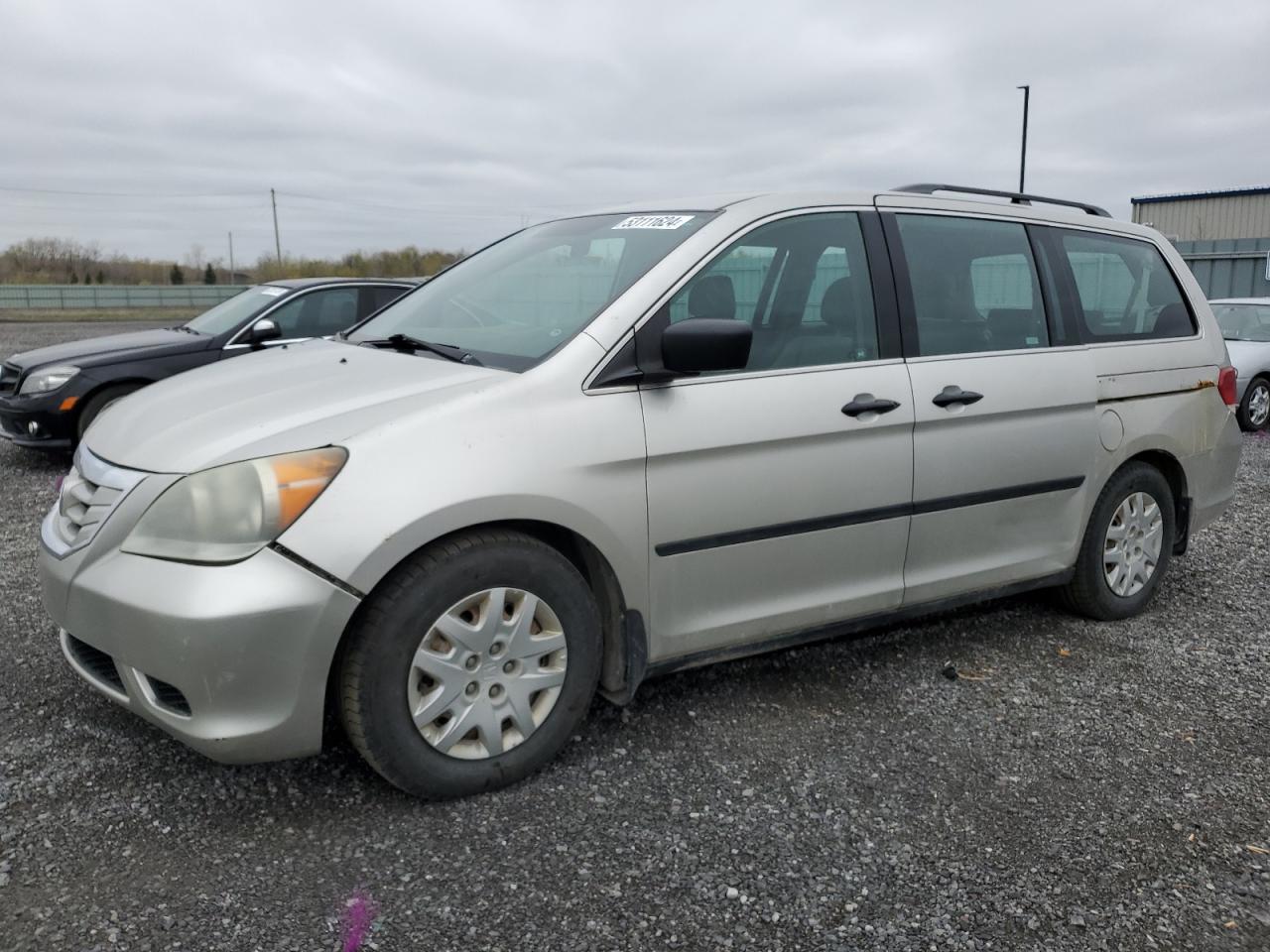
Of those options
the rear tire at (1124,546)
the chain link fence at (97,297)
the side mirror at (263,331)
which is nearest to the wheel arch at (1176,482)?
the rear tire at (1124,546)

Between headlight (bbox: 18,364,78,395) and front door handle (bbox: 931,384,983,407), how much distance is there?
22.2ft

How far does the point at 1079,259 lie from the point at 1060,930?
9.56ft

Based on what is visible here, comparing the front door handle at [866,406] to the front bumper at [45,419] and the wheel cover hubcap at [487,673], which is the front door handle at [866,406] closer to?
the wheel cover hubcap at [487,673]

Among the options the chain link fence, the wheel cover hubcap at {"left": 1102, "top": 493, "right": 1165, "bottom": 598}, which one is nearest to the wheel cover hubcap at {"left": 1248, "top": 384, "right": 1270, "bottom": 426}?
the wheel cover hubcap at {"left": 1102, "top": 493, "right": 1165, "bottom": 598}

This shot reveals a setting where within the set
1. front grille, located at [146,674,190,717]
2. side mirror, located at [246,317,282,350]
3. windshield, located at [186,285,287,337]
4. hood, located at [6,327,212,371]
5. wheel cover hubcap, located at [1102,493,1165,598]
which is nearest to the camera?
front grille, located at [146,674,190,717]

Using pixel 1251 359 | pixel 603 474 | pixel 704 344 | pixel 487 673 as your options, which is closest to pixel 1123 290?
pixel 704 344

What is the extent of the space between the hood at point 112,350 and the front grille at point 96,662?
227 inches

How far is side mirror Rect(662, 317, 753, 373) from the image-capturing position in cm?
315

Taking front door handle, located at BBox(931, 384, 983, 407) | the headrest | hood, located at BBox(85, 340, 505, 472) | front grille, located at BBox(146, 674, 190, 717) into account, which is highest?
the headrest

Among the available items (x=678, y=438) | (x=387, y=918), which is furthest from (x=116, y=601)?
(x=678, y=438)

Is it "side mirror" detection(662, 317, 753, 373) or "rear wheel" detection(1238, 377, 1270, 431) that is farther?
"rear wheel" detection(1238, 377, 1270, 431)

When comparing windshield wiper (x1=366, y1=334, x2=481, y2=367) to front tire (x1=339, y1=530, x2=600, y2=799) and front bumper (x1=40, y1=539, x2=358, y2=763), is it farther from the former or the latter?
front bumper (x1=40, y1=539, x2=358, y2=763)

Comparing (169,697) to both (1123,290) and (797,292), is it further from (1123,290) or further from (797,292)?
(1123,290)

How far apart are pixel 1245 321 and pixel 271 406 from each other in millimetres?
12537
